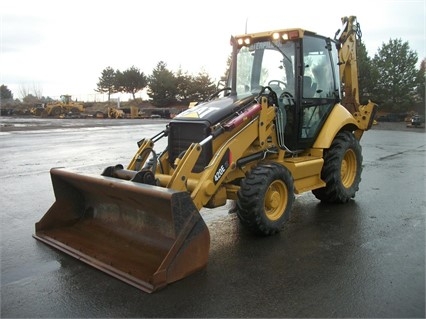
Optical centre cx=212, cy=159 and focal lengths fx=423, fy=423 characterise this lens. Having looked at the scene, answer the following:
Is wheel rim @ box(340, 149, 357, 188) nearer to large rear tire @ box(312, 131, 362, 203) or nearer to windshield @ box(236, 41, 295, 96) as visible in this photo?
large rear tire @ box(312, 131, 362, 203)

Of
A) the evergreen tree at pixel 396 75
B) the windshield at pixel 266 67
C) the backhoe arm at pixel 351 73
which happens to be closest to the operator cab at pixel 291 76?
the windshield at pixel 266 67

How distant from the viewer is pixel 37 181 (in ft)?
29.2

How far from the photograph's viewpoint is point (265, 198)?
5160 millimetres

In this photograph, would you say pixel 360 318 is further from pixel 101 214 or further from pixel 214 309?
pixel 101 214

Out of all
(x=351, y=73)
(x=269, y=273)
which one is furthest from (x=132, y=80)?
(x=269, y=273)

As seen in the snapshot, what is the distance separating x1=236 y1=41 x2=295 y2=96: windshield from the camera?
6180mm

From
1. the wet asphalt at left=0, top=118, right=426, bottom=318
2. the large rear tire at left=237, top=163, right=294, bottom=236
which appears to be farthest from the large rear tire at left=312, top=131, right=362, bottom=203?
the large rear tire at left=237, top=163, right=294, bottom=236

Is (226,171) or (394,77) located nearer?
(226,171)

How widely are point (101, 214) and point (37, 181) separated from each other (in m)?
4.42

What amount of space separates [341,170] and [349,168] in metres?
0.29

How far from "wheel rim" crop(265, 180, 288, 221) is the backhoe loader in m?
0.01

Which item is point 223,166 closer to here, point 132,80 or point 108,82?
point 132,80

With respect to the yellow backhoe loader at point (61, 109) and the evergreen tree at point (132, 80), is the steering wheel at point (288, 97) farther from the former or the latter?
the evergreen tree at point (132, 80)

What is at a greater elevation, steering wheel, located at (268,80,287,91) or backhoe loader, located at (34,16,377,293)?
steering wheel, located at (268,80,287,91)
